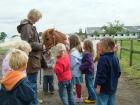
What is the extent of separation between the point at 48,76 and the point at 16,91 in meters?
5.13

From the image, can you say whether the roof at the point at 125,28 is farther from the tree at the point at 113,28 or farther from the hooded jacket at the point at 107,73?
the hooded jacket at the point at 107,73

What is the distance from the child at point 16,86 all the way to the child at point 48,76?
13.4 ft

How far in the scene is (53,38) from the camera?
916cm

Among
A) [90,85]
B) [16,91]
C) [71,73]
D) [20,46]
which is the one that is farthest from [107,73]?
[90,85]

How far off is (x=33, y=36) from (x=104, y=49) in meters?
1.81

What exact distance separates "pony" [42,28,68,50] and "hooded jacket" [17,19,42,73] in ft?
3.07

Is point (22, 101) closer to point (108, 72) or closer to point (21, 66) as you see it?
point (21, 66)

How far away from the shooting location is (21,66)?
5078 millimetres

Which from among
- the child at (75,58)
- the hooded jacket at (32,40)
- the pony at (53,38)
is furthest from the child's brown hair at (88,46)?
the hooded jacket at (32,40)

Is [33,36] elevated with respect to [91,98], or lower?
elevated

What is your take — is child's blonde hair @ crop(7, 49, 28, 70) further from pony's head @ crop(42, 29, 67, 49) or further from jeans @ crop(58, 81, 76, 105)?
pony's head @ crop(42, 29, 67, 49)

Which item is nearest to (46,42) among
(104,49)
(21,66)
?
(104,49)

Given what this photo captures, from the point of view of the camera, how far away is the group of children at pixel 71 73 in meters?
5.07

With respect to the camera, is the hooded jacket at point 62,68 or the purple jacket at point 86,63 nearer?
the hooded jacket at point 62,68
